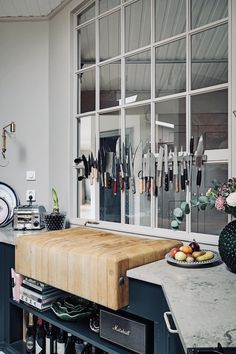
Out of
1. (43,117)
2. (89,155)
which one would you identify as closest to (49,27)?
(43,117)

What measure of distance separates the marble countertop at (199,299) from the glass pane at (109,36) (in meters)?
1.65

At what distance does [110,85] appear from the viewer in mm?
2512

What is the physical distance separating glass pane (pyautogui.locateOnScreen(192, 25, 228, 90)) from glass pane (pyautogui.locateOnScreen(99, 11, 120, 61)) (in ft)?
2.38

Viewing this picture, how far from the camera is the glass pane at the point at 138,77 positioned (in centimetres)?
225

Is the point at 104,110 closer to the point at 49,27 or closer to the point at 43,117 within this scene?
the point at 43,117

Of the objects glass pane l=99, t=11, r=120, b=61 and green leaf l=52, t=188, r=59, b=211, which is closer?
glass pane l=99, t=11, r=120, b=61

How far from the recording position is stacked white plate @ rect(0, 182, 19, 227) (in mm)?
2859

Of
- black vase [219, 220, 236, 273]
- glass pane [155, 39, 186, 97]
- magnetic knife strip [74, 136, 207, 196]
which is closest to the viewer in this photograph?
black vase [219, 220, 236, 273]

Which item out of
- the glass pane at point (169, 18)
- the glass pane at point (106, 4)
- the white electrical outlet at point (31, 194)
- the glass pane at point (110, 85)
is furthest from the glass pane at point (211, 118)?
the white electrical outlet at point (31, 194)

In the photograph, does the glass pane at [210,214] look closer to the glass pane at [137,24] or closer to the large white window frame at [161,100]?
the large white window frame at [161,100]

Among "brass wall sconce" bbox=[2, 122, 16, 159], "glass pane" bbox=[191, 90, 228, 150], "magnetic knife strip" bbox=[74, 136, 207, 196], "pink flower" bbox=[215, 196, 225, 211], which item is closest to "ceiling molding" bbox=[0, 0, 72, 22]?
"brass wall sconce" bbox=[2, 122, 16, 159]

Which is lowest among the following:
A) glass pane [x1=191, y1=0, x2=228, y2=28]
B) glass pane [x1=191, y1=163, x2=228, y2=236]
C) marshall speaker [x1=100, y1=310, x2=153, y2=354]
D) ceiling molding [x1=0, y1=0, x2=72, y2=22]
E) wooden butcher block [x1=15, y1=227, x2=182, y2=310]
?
marshall speaker [x1=100, y1=310, x2=153, y2=354]

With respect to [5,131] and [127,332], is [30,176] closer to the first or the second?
[5,131]

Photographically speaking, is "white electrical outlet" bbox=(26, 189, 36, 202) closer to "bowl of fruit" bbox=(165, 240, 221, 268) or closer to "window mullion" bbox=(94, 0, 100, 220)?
"window mullion" bbox=(94, 0, 100, 220)
